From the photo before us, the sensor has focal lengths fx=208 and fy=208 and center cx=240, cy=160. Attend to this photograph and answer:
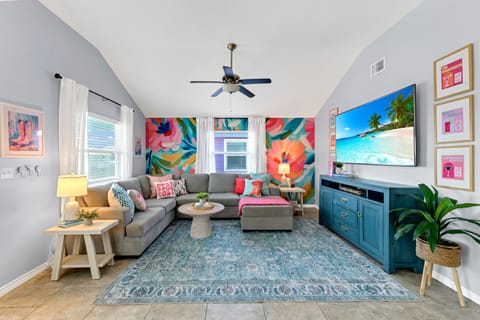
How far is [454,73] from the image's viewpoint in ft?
6.82

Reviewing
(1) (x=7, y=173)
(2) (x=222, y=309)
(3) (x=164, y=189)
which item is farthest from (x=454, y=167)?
(1) (x=7, y=173)

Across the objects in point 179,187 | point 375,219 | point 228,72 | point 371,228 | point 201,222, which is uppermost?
point 228,72

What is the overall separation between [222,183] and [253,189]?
0.88m

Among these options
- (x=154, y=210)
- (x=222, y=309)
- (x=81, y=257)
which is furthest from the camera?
(x=154, y=210)

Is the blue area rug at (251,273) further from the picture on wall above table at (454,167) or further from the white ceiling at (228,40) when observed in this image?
the white ceiling at (228,40)

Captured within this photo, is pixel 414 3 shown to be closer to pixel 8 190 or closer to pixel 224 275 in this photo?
pixel 224 275

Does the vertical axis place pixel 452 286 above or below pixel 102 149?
below

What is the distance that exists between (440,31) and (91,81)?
466cm

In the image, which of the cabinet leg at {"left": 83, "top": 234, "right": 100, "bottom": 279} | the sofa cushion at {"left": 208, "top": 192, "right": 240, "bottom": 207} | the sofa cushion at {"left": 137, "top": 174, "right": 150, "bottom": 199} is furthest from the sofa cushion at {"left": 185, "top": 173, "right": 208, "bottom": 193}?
the cabinet leg at {"left": 83, "top": 234, "right": 100, "bottom": 279}

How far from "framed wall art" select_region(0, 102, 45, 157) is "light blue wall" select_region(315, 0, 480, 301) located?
177 inches

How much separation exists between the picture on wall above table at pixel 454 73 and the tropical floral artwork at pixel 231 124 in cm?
376

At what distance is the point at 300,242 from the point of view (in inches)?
125

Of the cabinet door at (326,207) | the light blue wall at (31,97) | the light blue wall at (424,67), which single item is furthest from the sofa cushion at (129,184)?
the light blue wall at (424,67)

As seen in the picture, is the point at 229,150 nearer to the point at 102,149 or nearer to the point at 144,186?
the point at 144,186
